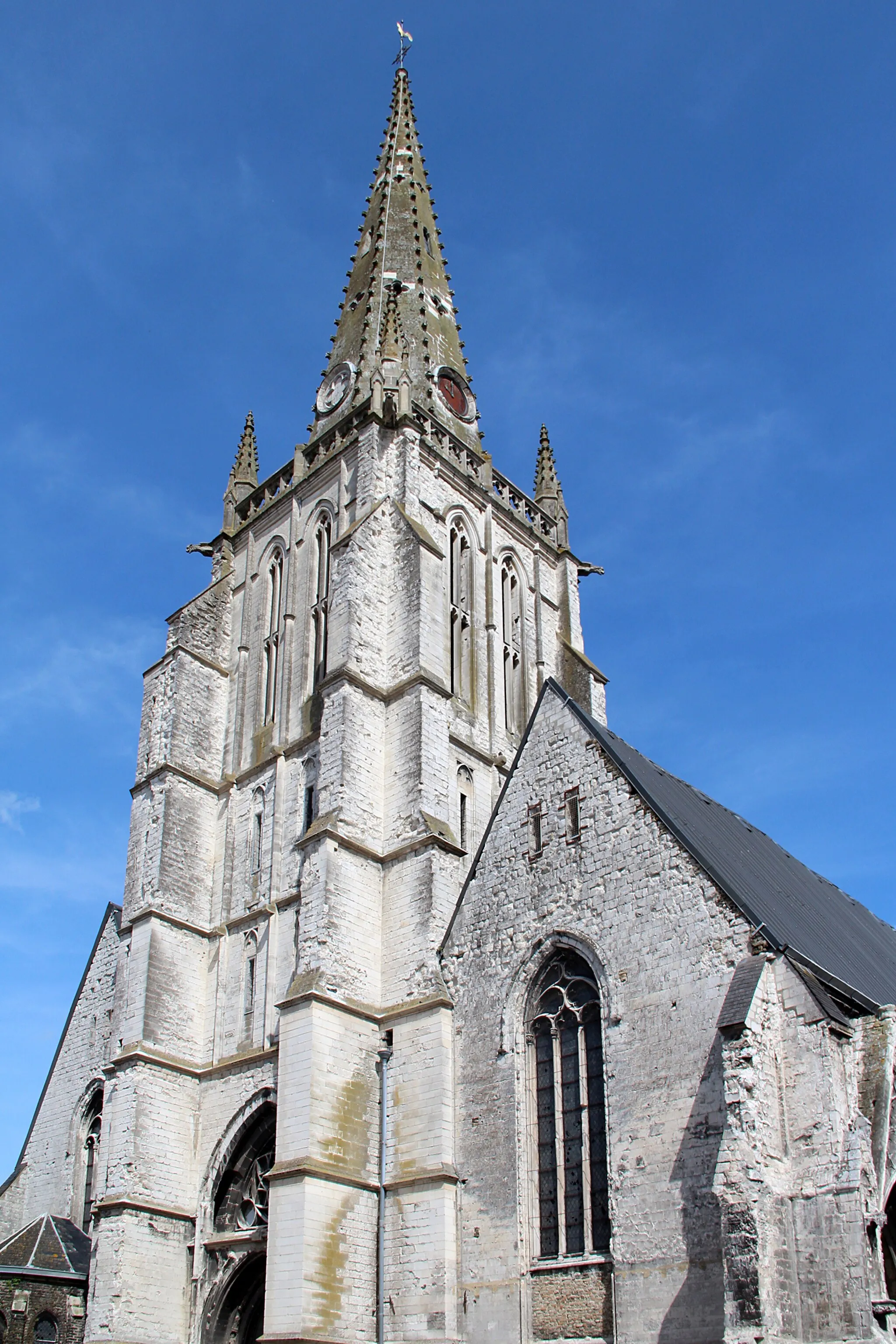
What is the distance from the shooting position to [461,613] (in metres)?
25.1

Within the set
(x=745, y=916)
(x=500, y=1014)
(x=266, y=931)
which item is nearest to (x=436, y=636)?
(x=266, y=931)

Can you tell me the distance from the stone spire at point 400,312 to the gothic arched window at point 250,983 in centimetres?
1135

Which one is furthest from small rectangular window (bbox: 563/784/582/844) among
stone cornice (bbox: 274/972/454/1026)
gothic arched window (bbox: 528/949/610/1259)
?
stone cornice (bbox: 274/972/454/1026)

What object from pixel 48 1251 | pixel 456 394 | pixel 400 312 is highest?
pixel 400 312

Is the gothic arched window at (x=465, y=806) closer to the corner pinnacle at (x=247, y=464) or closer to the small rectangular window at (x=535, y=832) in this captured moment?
the small rectangular window at (x=535, y=832)

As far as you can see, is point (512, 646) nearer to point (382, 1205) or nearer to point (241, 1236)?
point (382, 1205)

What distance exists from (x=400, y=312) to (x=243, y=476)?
5.64 m

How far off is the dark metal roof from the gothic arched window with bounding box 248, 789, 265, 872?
6750 mm

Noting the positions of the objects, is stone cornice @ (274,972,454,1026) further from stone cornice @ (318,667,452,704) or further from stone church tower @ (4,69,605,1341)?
stone cornice @ (318,667,452,704)

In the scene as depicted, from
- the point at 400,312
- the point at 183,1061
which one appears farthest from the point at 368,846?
the point at 400,312

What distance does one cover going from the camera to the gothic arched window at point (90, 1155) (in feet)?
74.3

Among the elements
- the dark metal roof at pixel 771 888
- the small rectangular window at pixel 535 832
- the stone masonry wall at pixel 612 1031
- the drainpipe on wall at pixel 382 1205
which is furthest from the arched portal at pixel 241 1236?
the dark metal roof at pixel 771 888

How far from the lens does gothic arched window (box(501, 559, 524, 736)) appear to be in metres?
25.1

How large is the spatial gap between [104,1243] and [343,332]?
21282 millimetres
